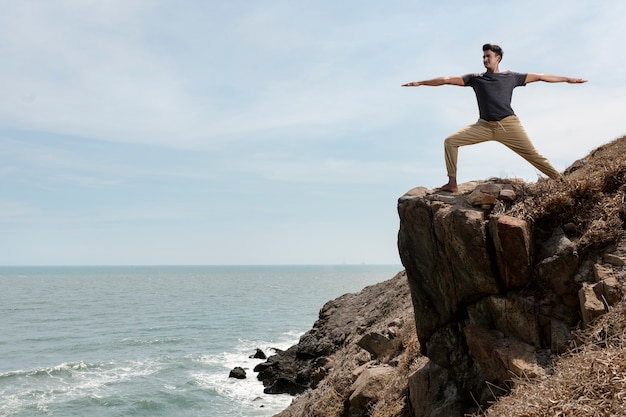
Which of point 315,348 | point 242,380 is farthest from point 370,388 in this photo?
point 242,380

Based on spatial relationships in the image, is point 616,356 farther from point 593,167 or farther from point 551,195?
point 593,167

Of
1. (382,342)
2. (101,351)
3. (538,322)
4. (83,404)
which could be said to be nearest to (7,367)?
(101,351)

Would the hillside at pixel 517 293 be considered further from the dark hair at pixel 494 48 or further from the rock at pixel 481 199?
the dark hair at pixel 494 48

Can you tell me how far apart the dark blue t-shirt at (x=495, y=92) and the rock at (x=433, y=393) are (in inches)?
175

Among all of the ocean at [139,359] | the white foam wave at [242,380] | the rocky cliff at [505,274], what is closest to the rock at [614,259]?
the rocky cliff at [505,274]

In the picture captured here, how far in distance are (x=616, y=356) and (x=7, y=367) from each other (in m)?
43.7

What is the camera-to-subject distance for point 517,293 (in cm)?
759

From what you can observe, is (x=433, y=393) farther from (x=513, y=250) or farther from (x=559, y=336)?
(x=513, y=250)

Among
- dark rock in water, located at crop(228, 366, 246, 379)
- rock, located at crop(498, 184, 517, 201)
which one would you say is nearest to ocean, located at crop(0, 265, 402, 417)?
dark rock in water, located at crop(228, 366, 246, 379)

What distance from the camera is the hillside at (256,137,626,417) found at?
20.2 ft

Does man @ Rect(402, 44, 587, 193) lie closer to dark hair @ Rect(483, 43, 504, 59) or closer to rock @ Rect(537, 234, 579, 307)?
dark hair @ Rect(483, 43, 504, 59)

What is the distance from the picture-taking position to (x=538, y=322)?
23.8 feet

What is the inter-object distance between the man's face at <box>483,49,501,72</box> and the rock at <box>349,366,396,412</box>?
6.43 metres

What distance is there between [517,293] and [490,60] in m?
4.00
